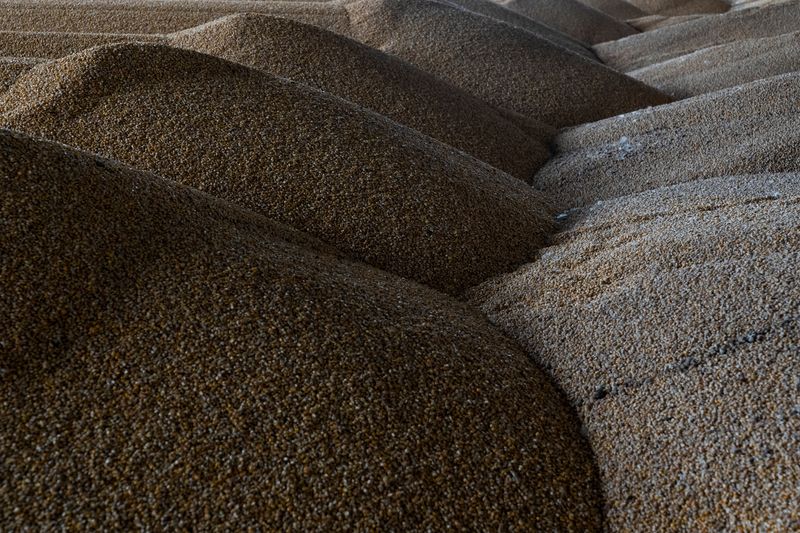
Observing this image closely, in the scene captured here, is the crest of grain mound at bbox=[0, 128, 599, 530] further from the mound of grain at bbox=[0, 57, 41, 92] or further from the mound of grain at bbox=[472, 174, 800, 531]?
the mound of grain at bbox=[0, 57, 41, 92]

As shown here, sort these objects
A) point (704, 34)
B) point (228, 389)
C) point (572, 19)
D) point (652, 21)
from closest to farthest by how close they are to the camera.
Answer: point (228, 389), point (704, 34), point (572, 19), point (652, 21)

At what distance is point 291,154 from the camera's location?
5.84 feet

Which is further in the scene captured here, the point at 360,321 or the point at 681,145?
the point at 681,145

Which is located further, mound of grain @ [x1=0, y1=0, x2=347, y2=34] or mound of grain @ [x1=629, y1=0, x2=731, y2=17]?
mound of grain @ [x1=629, y1=0, x2=731, y2=17]

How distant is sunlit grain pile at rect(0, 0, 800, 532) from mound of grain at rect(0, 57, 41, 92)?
0.06ft

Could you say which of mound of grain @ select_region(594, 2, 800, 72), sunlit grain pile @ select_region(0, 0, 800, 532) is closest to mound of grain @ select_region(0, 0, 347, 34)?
sunlit grain pile @ select_region(0, 0, 800, 532)

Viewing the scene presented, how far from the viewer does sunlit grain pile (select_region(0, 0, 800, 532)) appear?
0.95 m

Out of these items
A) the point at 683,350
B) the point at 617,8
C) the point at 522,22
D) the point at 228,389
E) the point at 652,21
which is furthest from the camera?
the point at 617,8

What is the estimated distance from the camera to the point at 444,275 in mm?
1654

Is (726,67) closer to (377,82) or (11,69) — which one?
(377,82)

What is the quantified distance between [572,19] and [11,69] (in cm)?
427

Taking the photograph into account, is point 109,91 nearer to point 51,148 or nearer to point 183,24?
point 51,148

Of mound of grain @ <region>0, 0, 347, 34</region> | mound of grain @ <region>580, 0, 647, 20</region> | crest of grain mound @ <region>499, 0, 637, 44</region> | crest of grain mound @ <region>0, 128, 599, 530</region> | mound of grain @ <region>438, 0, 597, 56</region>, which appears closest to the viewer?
crest of grain mound @ <region>0, 128, 599, 530</region>

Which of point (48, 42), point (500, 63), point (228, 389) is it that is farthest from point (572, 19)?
point (228, 389)
